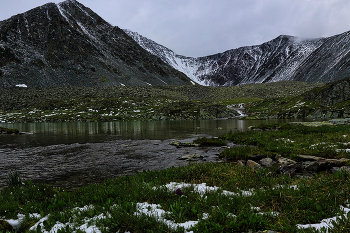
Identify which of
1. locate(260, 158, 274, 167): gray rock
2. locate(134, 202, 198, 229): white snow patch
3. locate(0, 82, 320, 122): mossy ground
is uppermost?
locate(0, 82, 320, 122): mossy ground

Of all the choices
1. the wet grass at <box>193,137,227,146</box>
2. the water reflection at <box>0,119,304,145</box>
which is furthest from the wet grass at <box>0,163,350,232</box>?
the water reflection at <box>0,119,304,145</box>

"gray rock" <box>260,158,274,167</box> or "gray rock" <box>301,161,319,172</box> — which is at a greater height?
"gray rock" <box>301,161,319,172</box>

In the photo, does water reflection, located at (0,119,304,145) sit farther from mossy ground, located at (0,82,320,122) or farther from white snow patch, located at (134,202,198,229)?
mossy ground, located at (0,82,320,122)

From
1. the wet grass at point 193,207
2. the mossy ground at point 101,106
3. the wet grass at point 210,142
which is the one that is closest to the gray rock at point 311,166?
the wet grass at point 193,207

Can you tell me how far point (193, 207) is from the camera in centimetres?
532

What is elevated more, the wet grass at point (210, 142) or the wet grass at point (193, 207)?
the wet grass at point (193, 207)

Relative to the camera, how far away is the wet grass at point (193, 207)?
4.64 m

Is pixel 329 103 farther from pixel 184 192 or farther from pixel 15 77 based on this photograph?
pixel 15 77

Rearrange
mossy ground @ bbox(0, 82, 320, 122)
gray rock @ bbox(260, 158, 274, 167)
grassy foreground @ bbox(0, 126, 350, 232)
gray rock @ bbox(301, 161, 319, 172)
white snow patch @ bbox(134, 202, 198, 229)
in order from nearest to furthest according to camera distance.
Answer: grassy foreground @ bbox(0, 126, 350, 232)
white snow patch @ bbox(134, 202, 198, 229)
gray rock @ bbox(301, 161, 319, 172)
gray rock @ bbox(260, 158, 274, 167)
mossy ground @ bbox(0, 82, 320, 122)

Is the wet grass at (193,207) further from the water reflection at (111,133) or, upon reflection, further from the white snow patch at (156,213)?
the water reflection at (111,133)

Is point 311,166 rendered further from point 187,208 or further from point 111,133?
point 111,133

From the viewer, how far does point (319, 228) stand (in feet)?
14.0

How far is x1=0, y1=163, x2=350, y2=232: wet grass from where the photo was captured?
4641 mm

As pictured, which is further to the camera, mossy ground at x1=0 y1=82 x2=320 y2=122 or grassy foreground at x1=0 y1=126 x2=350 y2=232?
mossy ground at x1=0 y1=82 x2=320 y2=122
